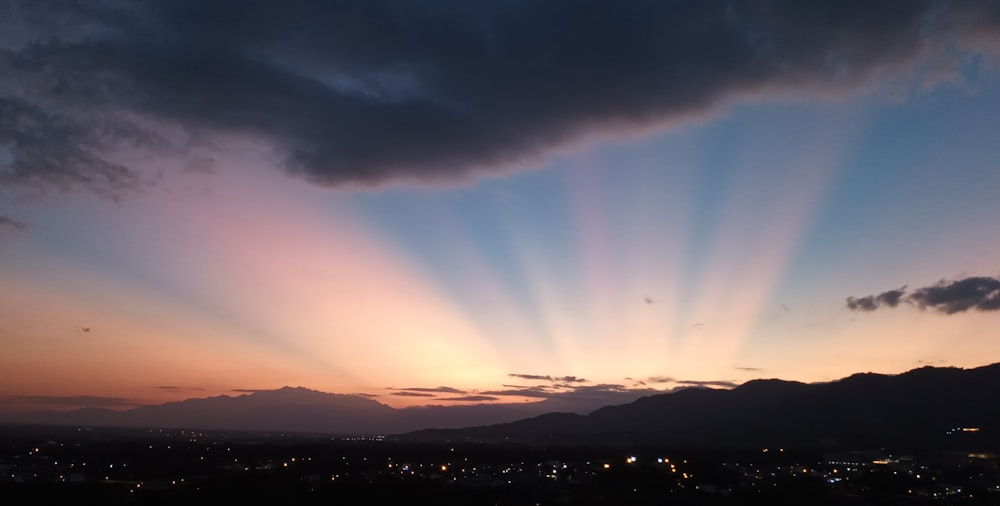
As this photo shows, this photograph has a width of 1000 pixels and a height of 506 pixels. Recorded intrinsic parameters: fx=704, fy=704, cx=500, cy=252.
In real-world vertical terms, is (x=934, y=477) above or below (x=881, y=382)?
below

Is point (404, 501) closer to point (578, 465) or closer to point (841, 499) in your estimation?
point (841, 499)

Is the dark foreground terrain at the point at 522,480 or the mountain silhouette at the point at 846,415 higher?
Answer: the mountain silhouette at the point at 846,415

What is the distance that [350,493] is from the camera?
40406 mm

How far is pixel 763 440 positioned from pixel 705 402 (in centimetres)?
5337

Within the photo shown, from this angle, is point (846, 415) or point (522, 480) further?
point (846, 415)

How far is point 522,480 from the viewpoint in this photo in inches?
2149

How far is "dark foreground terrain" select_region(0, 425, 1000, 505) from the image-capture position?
39062 millimetres

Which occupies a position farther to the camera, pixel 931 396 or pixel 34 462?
pixel 931 396

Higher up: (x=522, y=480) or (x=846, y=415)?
(x=846, y=415)

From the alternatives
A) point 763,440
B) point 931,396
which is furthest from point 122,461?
point 931,396

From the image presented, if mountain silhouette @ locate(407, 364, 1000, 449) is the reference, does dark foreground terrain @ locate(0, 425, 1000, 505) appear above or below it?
below

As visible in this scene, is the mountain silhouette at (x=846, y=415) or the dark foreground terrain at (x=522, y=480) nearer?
the dark foreground terrain at (x=522, y=480)

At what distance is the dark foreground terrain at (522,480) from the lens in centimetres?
3906

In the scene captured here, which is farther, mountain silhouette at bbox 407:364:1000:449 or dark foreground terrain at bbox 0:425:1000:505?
mountain silhouette at bbox 407:364:1000:449
